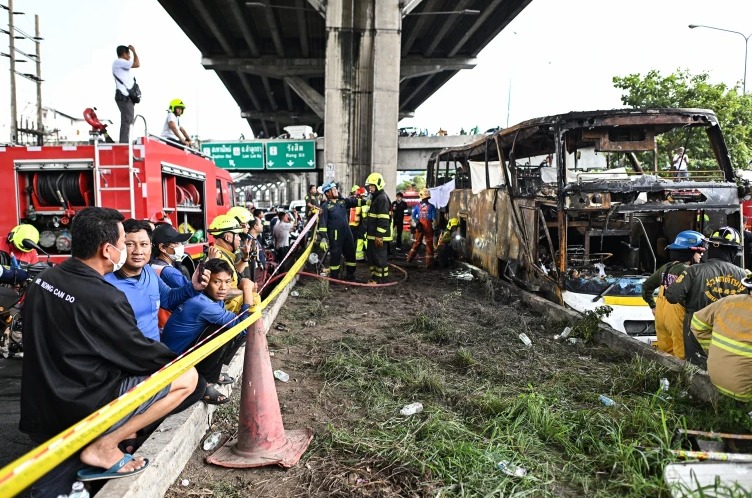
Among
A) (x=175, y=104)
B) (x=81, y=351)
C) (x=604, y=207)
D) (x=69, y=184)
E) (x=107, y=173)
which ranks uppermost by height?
(x=175, y=104)

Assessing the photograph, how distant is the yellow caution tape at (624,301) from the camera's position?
5867 mm

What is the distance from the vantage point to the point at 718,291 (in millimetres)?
4246

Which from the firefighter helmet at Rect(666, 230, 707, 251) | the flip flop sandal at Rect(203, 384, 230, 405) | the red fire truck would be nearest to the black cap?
the flip flop sandal at Rect(203, 384, 230, 405)

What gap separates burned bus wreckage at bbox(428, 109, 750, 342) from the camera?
19.6 feet

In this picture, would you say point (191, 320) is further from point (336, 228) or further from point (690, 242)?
point (336, 228)

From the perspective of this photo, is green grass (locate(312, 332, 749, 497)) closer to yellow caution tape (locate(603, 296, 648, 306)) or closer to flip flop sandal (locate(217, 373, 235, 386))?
flip flop sandal (locate(217, 373, 235, 386))

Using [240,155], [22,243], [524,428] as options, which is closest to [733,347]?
[524,428]

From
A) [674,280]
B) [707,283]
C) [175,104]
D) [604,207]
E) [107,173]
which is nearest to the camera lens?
[707,283]

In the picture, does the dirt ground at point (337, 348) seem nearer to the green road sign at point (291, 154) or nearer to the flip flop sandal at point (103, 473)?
the flip flop sandal at point (103, 473)

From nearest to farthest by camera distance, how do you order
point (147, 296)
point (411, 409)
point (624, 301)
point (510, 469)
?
point (510, 469) → point (147, 296) → point (411, 409) → point (624, 301)

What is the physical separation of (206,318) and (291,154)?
65.7 ft

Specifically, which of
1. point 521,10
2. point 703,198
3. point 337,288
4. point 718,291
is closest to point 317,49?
point 521,10

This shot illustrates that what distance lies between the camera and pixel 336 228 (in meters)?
9.36

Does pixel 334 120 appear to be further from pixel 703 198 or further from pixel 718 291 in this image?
pixel 718 291
